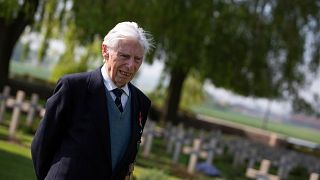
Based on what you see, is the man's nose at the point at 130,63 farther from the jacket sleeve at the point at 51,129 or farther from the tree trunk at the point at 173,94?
the tree trunk at the point at 173,94

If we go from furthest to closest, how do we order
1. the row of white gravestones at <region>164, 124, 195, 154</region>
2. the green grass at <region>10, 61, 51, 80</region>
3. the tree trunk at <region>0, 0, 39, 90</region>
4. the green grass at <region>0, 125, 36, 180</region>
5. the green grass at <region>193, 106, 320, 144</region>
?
1. the green grass at <region>193, 106, 320, 144</region>
2. the green grass at <region>10, 61, 51, 80</region>
3. the tree trunk at <region>0, 0, 39, 90</region>
4. the row of white gravestones at <region>164, 124, 195, 154</region>
5. the green grass at <region>0, 125, 36, 180</region>

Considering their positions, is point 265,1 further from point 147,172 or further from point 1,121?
point 147,172

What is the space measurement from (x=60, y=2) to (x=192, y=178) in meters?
6.64

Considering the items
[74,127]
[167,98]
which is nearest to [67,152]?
[74,127]

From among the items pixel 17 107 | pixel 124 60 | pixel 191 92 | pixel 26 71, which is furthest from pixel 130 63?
pixel 26 71

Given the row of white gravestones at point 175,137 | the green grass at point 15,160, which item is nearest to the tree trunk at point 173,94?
the row of white gravestones at point 175,137

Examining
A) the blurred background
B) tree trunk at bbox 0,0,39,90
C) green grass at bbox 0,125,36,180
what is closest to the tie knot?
green grass at bbox 0,125,36,180

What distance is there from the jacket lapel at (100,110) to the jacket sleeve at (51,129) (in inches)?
4.6

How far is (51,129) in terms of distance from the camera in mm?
2838

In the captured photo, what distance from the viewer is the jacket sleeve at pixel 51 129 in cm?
280

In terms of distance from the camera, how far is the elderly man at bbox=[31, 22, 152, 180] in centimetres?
278

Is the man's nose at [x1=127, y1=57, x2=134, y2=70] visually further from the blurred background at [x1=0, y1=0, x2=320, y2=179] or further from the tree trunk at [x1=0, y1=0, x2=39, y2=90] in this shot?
the tree trunk at [x1=0, y1=0, x2=39, y2=90]

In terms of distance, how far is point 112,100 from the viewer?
2.87 m

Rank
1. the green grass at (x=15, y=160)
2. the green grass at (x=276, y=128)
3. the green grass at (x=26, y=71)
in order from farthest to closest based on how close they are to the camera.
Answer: the green grass at (x=276, y=128) → the green grass at (x=26, y=71) → the green grass at (x=15, y=160)
